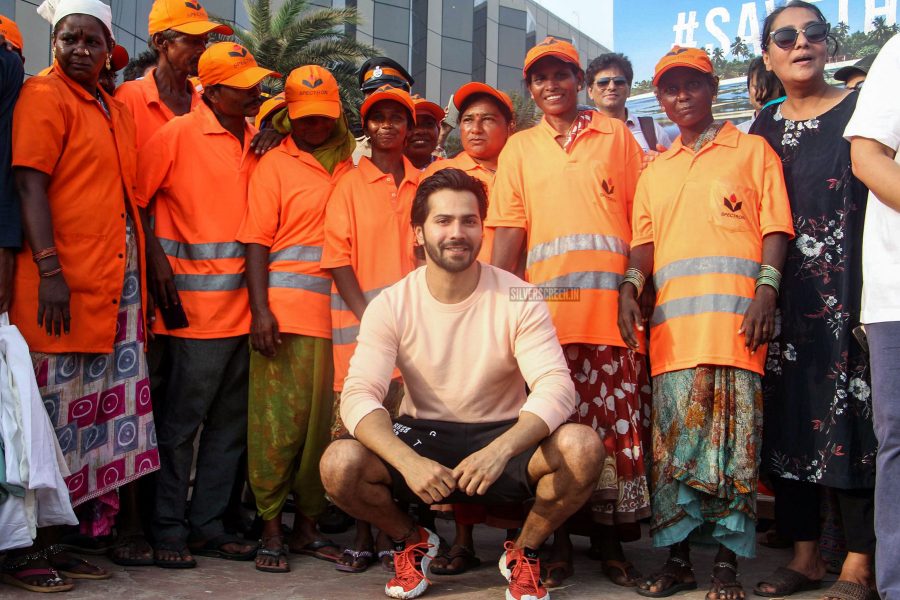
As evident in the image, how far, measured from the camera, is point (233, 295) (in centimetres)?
474

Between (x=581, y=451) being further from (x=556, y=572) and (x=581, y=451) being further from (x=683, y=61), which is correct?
(x=683, y=61)

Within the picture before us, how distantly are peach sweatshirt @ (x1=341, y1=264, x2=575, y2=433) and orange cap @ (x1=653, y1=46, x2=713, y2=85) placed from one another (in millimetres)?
1271

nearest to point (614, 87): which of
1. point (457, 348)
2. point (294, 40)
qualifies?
point (457, 348)

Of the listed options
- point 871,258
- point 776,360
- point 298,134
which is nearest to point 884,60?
point 871,258

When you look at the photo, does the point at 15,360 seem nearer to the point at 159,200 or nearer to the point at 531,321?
the point at 159,200

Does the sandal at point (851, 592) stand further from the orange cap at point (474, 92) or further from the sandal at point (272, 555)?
the orange cap at point (474, 92)

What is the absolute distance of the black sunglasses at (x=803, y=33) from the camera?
4.18m

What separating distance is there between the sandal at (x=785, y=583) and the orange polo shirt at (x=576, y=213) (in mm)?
1268

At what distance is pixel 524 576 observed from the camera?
382 centimetres

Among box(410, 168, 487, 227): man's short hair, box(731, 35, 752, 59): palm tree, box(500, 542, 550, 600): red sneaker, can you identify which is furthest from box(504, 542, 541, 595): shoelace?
box(731, 35, 752, 59): palm tree

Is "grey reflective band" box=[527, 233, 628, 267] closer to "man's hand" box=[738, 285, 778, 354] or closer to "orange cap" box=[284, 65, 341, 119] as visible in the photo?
"man's hand" box=[738, 285, 778, 354]

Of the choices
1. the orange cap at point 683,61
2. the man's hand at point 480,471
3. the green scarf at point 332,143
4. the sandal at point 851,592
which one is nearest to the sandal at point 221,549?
the man's hand at point 480,471

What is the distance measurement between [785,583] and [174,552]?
2.86 metres

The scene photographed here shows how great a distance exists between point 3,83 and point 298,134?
5.01 feet
